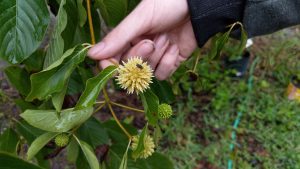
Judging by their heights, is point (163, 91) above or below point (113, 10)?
below

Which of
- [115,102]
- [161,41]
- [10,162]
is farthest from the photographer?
[115,102]

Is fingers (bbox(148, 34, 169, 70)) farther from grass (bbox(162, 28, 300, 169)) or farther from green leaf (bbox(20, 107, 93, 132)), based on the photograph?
grass (bbox(162, 28, 300, 169))

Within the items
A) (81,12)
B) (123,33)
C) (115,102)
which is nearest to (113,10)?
(123,33)

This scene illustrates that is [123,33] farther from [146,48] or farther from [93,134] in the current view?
[93,134]

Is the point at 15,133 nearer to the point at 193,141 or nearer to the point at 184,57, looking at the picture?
the point at 184,57

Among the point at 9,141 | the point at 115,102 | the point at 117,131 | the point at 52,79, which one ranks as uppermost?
the point at 52,79

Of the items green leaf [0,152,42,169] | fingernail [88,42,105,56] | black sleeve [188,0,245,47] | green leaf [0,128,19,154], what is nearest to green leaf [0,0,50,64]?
fingernail [88,42,105,56]

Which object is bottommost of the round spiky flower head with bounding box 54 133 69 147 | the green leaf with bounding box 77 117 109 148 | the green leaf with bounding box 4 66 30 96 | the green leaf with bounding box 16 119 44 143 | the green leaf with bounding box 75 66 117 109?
the green leaf with bounding box 77 117 109 148
